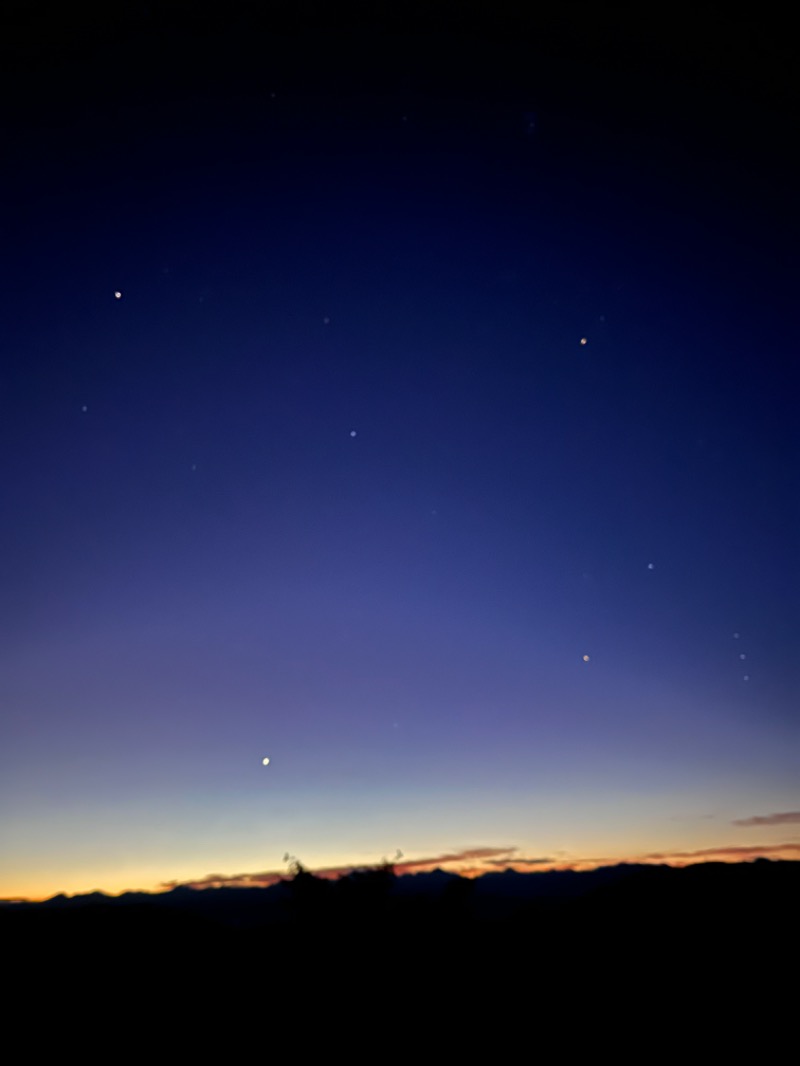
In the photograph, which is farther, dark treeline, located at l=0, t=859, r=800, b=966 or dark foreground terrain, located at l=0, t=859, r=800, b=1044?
dark treeline, located at l=0, t=859, r=800, b=966

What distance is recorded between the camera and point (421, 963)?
25.5 metres

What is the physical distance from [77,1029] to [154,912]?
16.1 metres

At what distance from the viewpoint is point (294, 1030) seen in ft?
64.2

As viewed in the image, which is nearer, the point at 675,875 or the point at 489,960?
the point at 489,960

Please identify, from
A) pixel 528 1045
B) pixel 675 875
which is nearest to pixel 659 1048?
pixel 528 1045

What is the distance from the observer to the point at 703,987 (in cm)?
2019

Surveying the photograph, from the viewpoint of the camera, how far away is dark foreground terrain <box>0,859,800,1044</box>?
63.9ft

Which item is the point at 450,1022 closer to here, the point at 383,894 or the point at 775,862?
the point at 383,894

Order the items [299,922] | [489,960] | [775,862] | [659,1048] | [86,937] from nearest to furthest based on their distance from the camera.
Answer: [659,1048]
[489,960]
[86,937]
[299,922]
[775,862]

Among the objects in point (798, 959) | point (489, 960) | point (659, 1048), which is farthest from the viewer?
point (489, 960)

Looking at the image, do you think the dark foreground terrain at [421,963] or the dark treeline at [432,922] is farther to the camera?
the dark treeline at [432,922]

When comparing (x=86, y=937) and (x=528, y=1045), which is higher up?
(x=86, y=937)

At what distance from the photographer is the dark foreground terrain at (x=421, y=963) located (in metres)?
19.5

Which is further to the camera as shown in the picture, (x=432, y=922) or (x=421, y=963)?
(x=432, y=922)
